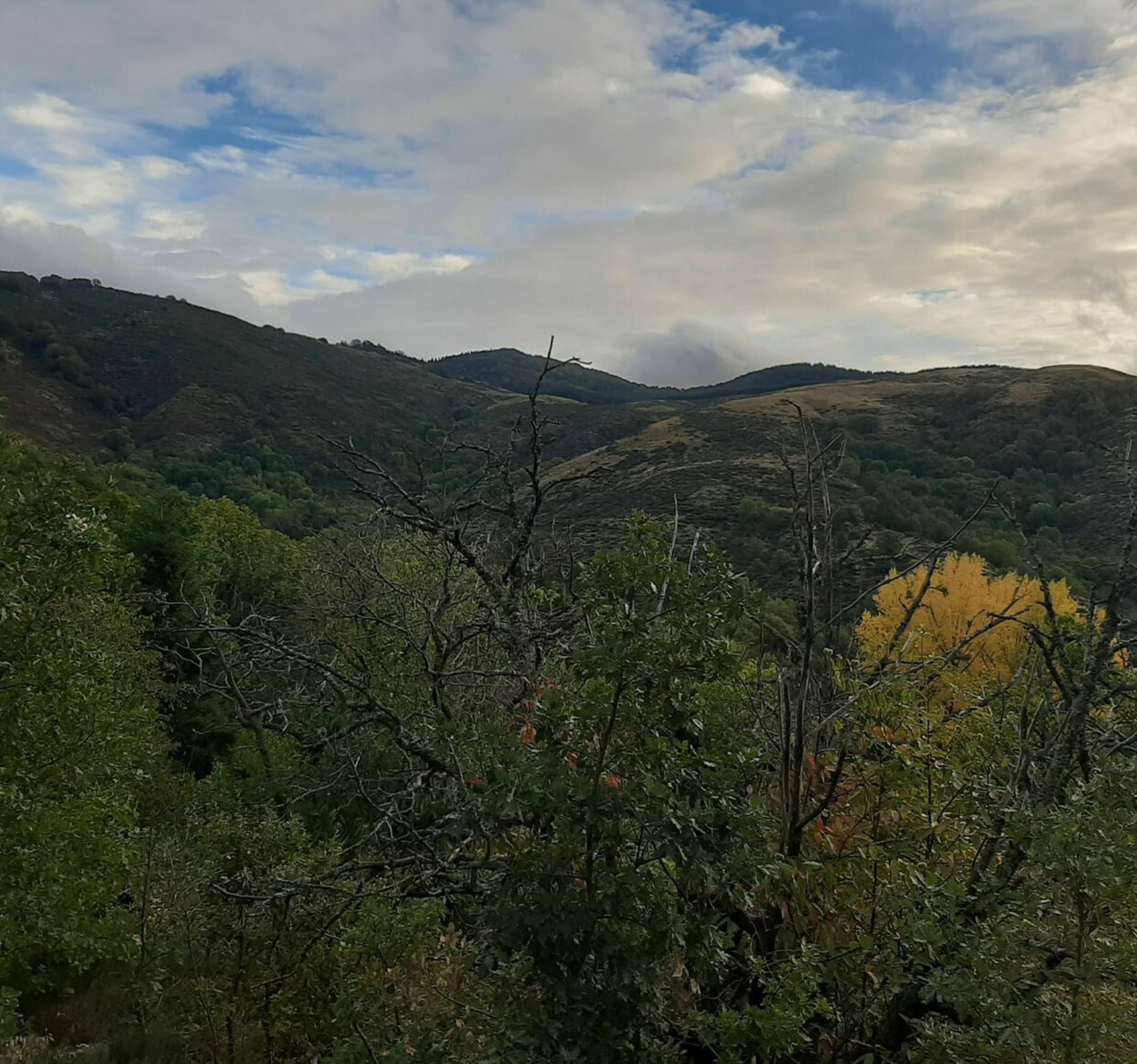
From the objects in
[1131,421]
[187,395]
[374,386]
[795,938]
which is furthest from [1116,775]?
[374,386]

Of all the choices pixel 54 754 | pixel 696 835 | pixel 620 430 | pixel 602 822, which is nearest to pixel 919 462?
pixel 620 430

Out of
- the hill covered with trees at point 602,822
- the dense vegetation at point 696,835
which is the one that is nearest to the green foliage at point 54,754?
the hill covered with trees at point 602,822

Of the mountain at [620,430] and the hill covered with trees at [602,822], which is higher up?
the mountain at [620,430]

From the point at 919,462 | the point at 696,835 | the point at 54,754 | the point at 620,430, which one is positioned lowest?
the point at 54,754

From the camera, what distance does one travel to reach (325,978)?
7059 millimetres

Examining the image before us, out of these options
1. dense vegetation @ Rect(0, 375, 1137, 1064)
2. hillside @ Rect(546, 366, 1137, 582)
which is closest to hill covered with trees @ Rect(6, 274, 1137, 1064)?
dense vegetation @ Rect(0, 375, 1137, 1064)

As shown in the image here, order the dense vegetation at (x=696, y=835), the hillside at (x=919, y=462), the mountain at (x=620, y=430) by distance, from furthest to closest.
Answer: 1. the mountain at (x=620, y=430)
2. the hillside at (x=919, y=462)
3. the dense vegetation at (x=696, y=835)

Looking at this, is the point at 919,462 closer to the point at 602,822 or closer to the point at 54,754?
the point at 54,754

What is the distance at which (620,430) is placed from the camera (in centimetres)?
12738

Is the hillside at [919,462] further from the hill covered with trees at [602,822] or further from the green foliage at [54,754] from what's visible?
the hill covered with trees at [602,822]

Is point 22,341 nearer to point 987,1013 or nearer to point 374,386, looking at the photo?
point 374,386

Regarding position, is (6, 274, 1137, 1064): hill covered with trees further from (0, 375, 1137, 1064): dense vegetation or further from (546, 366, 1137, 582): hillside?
(546, 366, 1137, 582): hillside

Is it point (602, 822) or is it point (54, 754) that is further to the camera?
point (54, 754)

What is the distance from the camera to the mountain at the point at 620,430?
59750 millimetres
